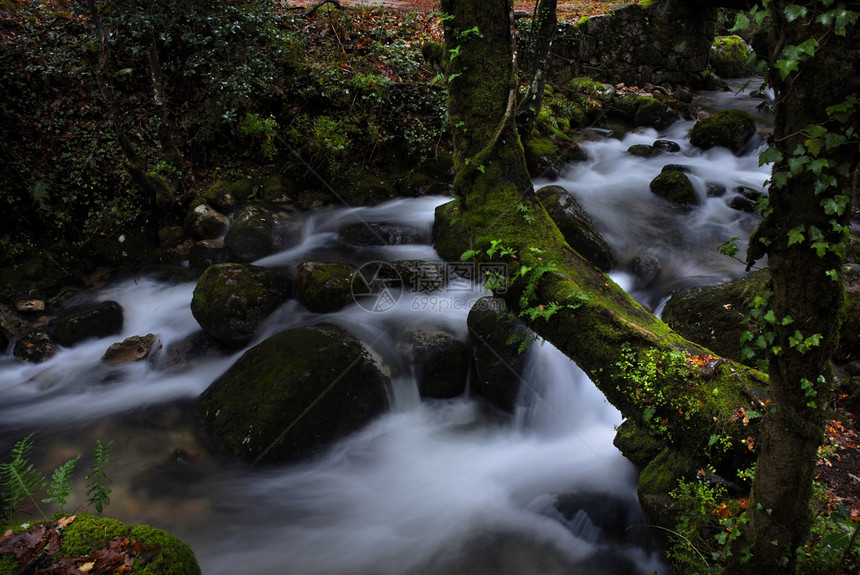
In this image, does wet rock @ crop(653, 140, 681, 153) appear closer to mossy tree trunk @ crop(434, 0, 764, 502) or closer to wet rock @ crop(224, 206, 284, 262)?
mossy tree trunk @ crop(434, 0, 764, 502)

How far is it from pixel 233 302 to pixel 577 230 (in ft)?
19.2

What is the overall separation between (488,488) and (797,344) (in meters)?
4.08

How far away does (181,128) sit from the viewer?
32.8ft

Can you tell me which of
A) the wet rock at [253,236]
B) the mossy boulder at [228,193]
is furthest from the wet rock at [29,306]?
the mossy boulder at [228,193]

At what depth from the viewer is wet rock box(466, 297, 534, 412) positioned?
635 cm

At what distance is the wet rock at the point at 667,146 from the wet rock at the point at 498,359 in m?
8.66

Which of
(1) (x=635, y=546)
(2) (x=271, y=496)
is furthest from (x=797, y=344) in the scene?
(2) (x=271, y=496)

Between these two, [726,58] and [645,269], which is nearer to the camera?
[645,269]

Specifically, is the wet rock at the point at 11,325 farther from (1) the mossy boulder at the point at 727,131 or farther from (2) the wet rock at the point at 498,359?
(1) the mossy boulder at the point at 727,131

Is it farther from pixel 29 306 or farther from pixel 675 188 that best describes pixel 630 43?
pixel 29 306

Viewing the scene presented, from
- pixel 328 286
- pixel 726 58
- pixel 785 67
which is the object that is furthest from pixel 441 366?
pixel 726 58

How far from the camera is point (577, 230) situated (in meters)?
8.02

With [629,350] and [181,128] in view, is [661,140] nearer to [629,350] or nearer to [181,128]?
[629,350]

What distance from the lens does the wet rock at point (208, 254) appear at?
8766 millimetres
